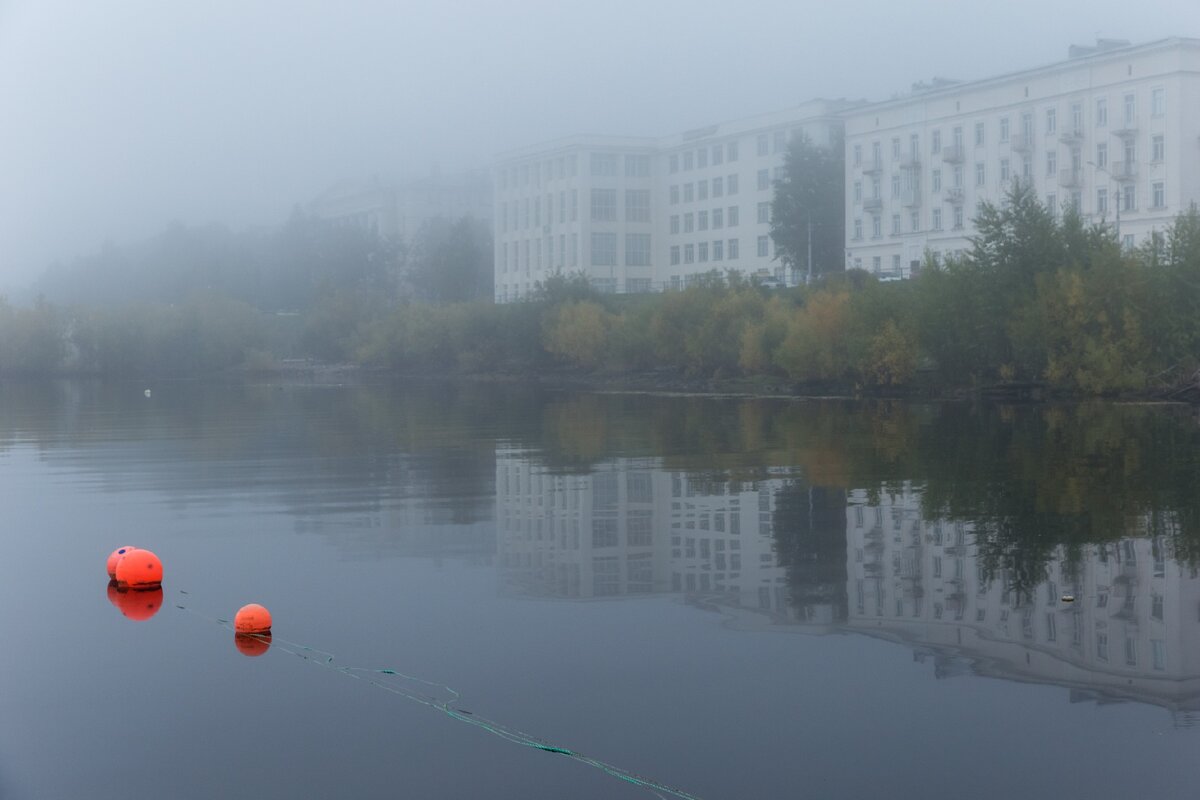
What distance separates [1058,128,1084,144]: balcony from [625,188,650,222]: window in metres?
42.9

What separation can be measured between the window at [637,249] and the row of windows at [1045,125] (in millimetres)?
24415

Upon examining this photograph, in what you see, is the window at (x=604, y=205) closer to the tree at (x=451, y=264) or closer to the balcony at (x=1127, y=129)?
the tree at (x=451, y=264)

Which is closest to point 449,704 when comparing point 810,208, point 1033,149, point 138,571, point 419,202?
point 138,571

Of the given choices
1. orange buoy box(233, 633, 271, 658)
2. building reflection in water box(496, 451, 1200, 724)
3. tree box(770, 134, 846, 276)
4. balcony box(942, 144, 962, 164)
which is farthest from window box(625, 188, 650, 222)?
orange buoy box(233, 633, 271, 658)

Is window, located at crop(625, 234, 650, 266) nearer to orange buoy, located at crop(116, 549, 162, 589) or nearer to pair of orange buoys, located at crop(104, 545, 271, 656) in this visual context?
pair of orange buoys, located at crop(104, 545, 271, 656)

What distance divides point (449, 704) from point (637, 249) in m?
107

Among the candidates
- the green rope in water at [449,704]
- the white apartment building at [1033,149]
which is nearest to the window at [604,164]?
the white apartment building at [1033,149]

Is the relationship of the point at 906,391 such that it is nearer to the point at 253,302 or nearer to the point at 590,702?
the point at 590,702

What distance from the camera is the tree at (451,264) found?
4943 inches

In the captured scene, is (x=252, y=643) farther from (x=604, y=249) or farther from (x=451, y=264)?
(x=451, y=264)

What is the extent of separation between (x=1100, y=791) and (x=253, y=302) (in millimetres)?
149896

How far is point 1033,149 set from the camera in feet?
272

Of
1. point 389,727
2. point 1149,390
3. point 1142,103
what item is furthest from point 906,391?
point 389,727

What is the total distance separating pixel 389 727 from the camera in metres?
9.48
